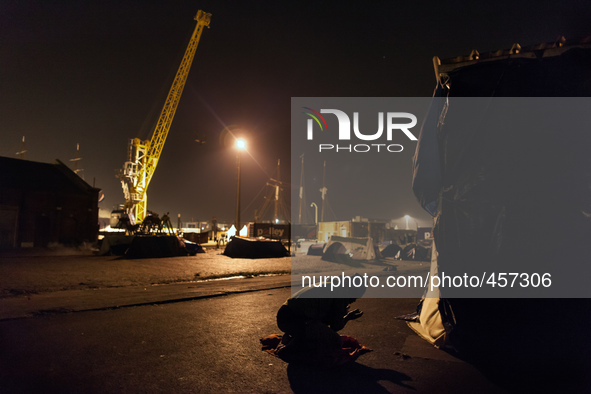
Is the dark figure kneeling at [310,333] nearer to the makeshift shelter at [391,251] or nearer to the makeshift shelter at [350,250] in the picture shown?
the makeshift shelter at [350,250]

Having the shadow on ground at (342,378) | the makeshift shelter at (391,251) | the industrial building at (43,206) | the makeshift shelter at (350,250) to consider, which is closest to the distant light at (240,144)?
the makeshift shelter at (350,250)

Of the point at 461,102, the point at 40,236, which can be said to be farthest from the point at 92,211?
the point at 461,102

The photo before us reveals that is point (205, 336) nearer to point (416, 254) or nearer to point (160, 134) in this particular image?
point (416, 254)

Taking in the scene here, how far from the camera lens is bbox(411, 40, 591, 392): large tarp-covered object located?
4.01m

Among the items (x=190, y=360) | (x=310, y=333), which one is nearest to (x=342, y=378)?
(x=310, y=333)

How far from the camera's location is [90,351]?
14.4ft

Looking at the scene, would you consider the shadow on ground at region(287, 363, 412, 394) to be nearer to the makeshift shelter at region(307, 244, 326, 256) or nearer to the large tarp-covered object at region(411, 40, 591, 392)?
the large tarp-covered object at region(411, 40, 591, 392)

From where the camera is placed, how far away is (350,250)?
61.1 ft

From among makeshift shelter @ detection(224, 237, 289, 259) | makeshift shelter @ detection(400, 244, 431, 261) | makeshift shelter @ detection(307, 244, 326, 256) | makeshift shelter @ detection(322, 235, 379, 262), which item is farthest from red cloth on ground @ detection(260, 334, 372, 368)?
makeshift shelter @ detection(307, 244, 326, 256)

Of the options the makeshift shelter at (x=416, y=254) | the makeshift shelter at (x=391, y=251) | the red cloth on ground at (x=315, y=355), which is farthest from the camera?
the makeshift shelter at (x=391, y=251)

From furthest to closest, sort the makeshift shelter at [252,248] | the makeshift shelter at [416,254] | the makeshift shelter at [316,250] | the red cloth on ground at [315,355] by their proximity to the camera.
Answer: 1. the makeshift shelter at [316,250]
2. the makeshift shelter at [416,254]
3. the makeshift shelter at [252,248]
4. the red cloth on ground at [315,355]

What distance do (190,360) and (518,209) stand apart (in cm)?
451

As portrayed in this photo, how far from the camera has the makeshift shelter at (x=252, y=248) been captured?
65.0 ft

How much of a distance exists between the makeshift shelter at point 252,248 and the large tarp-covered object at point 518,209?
15.6 m
